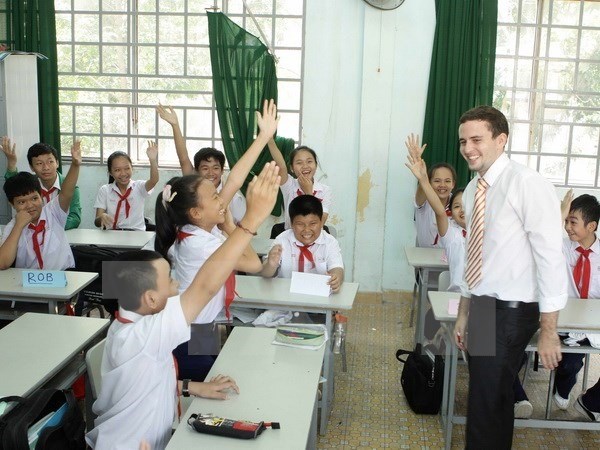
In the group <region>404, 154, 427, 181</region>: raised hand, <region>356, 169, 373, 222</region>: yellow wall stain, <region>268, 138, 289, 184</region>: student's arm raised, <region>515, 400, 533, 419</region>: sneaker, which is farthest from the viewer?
<region>356, 169, 373, 222</region>: yellow wall stain

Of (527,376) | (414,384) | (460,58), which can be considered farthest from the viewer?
(460,58)

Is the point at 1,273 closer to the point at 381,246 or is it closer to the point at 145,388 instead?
the point at 145,388

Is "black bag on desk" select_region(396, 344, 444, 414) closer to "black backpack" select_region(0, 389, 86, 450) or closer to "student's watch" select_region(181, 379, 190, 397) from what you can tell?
"student's watch" select_region(181, 379, 190, 397)

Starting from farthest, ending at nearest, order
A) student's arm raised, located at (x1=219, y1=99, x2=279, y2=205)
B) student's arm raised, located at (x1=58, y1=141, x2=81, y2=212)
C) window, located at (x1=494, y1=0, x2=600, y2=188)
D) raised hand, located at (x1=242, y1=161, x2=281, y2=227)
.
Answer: window, located at (x1=494, y1=0, x2=600, y2=188) < student's arm raised, located at (x1=58, y1=141, x2=81, y2=212) < student's arm raised, located at (x1=219, y1=99, x2=279, y2=205) < raised hand, located at (x1=242, y1=161, x2=281, y2=227)

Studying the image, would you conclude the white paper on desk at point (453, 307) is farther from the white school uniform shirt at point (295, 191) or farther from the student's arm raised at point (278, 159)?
the student's arm raised at point (278, 159)

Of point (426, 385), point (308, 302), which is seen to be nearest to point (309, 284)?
point (308, 302)

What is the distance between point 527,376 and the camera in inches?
158

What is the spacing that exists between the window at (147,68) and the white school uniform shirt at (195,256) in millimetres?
3255

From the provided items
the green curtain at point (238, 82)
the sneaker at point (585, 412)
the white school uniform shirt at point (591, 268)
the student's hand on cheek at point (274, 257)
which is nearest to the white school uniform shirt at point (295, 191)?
the green curtain at point (238, 82)

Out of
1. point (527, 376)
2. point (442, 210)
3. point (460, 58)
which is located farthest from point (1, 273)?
point (460, 58)

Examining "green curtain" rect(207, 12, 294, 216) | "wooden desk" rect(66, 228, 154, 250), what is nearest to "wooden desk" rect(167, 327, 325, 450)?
"wooden desk" rect(66, 228, 154, 250)

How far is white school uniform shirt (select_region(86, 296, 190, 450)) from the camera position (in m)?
1.87

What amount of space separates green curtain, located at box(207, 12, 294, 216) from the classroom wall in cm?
43

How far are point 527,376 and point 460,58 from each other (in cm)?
277
